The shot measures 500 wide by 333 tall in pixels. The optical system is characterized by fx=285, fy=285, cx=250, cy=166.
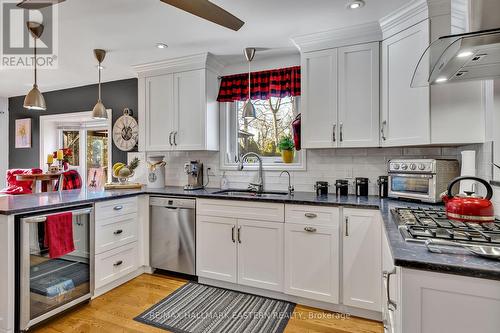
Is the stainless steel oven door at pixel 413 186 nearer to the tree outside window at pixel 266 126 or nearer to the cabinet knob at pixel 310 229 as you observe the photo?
the cabinet knob at pixel 310 229

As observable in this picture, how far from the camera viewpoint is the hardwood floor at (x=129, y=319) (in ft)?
7.04

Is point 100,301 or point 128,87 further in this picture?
point 128,87

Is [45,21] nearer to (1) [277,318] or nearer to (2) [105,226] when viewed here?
(2) [105,226]

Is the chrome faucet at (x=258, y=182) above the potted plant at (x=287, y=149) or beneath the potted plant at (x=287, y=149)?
beneath

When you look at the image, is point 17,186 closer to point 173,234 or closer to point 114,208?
point 114,208

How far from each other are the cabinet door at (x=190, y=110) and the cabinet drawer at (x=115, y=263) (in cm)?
126

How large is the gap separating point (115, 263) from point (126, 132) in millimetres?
1966

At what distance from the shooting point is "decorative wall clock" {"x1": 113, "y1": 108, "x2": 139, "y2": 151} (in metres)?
4.00

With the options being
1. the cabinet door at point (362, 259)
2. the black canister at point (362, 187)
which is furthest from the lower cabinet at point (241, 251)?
the black canister at point (362, 187)

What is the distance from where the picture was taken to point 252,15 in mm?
2299

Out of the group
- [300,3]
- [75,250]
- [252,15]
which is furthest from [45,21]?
[300,3]

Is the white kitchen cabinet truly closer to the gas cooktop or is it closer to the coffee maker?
the gas cooktop

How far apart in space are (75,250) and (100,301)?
0.54 m

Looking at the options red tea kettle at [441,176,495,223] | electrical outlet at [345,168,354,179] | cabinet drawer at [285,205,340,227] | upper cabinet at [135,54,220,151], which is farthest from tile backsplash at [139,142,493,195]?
red tea kettle at [441,176,495,223]
